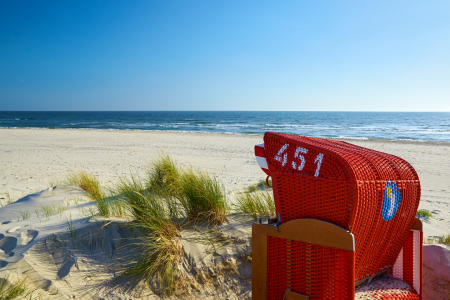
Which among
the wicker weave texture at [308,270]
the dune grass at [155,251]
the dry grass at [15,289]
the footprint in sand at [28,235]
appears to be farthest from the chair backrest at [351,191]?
the footprint in sand at [28,235]

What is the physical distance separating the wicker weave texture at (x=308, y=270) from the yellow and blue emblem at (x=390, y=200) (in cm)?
40

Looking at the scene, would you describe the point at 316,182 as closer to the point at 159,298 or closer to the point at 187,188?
the point at 159,298

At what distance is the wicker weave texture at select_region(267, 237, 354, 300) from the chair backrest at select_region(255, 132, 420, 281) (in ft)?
0.51

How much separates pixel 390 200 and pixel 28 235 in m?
3.30

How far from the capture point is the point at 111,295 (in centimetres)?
221

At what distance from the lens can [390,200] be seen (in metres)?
1.69

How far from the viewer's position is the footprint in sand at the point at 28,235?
9.19ft

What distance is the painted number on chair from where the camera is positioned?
1.58m

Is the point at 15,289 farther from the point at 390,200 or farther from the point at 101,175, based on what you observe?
the point at 101,175

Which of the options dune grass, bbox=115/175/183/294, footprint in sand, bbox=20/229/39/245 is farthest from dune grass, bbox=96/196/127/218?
footprint in sand, bbox=20/229/39/245

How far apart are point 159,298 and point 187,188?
3.91 ft

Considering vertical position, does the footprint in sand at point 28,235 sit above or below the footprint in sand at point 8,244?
above

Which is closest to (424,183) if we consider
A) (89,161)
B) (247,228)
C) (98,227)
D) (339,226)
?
(247,228)

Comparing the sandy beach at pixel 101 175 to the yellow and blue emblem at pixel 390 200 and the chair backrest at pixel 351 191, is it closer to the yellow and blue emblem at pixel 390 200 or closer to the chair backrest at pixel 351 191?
the chair backrest at pixel 351 191
